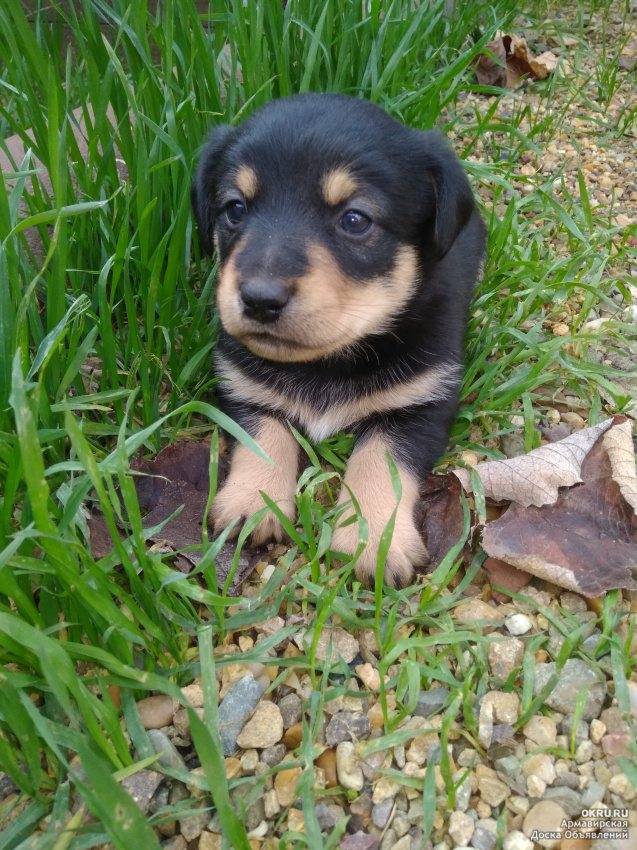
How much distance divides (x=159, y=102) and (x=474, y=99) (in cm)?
295

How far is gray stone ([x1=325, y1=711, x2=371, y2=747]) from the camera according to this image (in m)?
1.55

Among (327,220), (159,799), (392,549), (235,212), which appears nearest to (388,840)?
A: (159,799)

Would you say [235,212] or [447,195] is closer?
[447,195]

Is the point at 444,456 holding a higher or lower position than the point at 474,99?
lower

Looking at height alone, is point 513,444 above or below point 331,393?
below

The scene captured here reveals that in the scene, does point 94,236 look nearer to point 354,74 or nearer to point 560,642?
point 354,74

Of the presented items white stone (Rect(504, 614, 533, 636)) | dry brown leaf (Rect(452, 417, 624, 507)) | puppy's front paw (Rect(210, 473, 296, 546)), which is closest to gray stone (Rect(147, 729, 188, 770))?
puppy's front paw (Rect(210, 473, 296, 546))

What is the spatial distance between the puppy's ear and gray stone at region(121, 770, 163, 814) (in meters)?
1.78

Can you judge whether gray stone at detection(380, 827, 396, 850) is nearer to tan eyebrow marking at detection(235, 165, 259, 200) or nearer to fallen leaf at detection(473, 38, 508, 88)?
tan eyebrow marking at detection(235, 165, 259, 200)

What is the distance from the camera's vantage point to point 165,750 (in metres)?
1.49

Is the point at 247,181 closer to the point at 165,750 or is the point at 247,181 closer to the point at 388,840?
the point at 165,750

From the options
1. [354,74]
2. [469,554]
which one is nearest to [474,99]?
[354,74]

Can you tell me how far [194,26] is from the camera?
260 cm

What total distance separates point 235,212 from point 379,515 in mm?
1111
